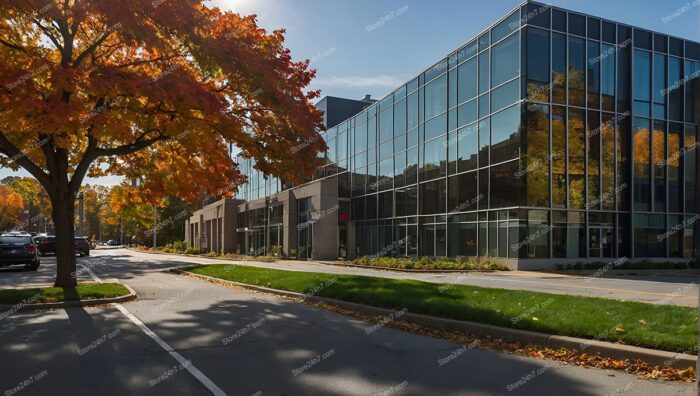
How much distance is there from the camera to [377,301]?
10977 millimetres

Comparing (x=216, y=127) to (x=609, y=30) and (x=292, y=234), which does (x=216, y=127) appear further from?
(x=292, y=234)

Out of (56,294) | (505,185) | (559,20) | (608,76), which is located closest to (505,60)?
(559,20)

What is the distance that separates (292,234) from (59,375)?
38.5 m

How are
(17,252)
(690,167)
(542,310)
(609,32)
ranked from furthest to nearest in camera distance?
(690,167) < (609,32) < (17,252) < (542,310)

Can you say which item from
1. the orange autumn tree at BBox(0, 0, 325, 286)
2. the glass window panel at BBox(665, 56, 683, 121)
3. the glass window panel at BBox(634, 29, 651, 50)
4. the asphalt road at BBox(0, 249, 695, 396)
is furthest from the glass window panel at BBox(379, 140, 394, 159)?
the asphalt road at BBox(0, 249, 695, 396)

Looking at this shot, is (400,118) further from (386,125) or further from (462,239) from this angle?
(462,239)

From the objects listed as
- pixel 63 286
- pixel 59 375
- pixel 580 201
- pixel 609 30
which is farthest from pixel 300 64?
pixel 609 30

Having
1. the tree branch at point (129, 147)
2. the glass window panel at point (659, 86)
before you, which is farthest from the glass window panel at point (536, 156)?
the tree branch at point (129, 147)

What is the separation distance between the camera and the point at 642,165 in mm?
28906

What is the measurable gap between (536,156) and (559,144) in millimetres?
1640

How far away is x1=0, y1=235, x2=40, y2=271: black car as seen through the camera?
22641 millimetres

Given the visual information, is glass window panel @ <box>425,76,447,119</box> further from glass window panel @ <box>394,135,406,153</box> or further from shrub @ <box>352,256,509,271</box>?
shrub @ <box>352,256,509,271</box>

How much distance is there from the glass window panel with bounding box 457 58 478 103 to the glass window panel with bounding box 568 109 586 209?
5.34m

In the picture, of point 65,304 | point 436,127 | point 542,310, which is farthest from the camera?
point 436,127
